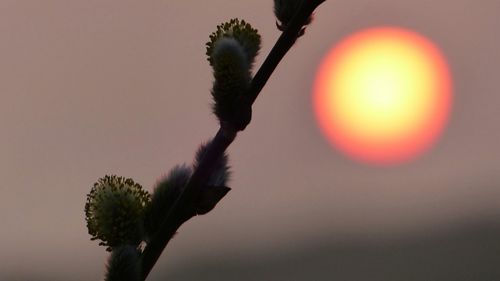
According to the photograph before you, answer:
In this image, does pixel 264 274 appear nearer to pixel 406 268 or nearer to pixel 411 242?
pixel 411 242

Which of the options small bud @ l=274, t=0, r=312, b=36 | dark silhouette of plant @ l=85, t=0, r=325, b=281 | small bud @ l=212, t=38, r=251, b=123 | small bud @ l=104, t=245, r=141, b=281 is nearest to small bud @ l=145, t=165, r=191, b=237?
dark silhouette of plant @ l=85, t=0, r=325, b=281

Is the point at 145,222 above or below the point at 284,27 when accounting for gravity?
below

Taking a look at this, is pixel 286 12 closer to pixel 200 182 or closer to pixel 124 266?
pixel 200 182

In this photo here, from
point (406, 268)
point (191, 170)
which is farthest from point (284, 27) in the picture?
point (406, 268)

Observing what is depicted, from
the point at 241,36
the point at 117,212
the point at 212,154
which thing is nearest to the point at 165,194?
the point at 117,212

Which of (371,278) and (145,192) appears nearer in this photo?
(145,192)

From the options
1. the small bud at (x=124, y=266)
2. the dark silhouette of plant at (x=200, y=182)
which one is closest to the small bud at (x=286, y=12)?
the dark silhouette of plant at (x=200, y=182)

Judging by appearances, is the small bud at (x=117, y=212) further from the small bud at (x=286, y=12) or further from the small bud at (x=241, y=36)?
the small bud at (x=286, y=12)
